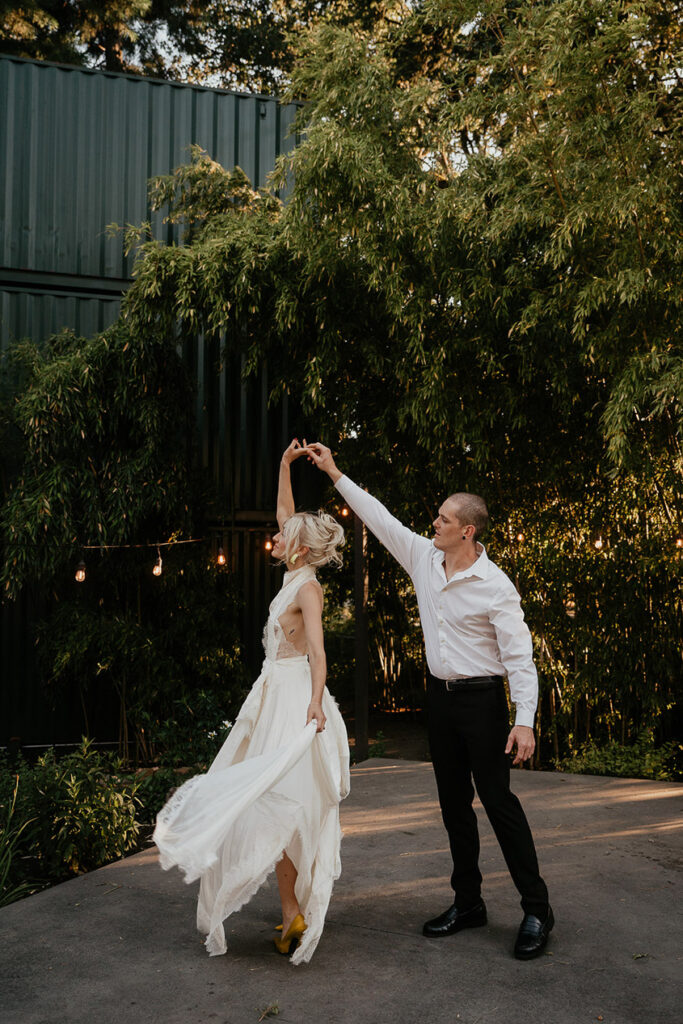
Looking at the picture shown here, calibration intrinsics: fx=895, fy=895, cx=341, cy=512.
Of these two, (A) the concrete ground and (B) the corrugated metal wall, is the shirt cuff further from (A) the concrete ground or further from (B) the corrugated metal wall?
(B) the corrugated metal wall

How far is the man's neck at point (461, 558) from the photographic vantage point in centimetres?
289

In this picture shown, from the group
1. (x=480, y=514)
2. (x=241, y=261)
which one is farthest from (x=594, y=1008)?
(x=241, y=261)

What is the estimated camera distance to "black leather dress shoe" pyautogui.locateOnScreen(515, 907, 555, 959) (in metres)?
2.79

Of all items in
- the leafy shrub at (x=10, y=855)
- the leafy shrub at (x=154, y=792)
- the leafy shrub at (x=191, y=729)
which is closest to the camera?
the leafy shrub at (x=10, y=855)

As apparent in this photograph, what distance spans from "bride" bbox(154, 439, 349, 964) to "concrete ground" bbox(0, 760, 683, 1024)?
0.19 metres

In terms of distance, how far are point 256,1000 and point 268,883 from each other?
1.04 meters

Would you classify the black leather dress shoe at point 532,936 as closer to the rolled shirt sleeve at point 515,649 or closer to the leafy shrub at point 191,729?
the rolled shirt sleeve at point 515,649

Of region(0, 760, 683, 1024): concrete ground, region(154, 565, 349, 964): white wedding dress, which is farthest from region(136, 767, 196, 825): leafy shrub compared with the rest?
region(154, 565, 349, 964): white wedding dress

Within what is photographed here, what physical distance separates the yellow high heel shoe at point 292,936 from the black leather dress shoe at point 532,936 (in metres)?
0.68

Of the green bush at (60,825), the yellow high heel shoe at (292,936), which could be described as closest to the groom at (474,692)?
the yellow high heel shoe at (292,936)

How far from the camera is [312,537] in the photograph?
9.37 ft

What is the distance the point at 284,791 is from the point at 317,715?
0.25 m

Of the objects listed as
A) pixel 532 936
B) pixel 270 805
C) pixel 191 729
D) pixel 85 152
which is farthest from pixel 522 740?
pixel 85 152

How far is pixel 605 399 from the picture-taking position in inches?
215
